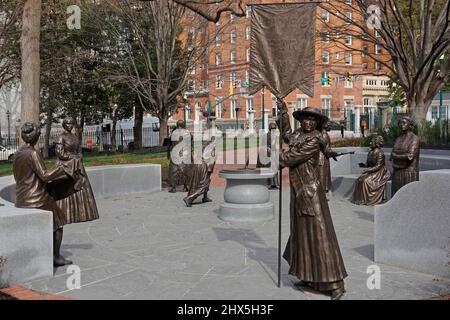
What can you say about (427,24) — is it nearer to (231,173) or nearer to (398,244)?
(231,173)

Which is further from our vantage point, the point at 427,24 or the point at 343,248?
the point at 427,24

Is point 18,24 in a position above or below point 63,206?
above

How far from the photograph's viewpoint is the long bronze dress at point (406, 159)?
10000 millimetres

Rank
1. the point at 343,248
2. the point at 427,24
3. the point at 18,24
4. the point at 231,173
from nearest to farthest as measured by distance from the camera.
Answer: the point at 343,248, the point at 231,173, the point at 427,24, the point at 18,24

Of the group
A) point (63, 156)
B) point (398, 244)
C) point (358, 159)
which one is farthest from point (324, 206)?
point (358, 159)

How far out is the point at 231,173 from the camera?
10.9 meters

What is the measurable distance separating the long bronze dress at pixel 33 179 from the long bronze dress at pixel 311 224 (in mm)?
2918

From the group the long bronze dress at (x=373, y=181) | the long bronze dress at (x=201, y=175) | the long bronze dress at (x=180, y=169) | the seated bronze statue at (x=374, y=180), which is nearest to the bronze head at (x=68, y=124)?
the long bronze dress at (x=201, y=175)

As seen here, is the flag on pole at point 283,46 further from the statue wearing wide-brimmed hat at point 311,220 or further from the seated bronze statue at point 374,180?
the seated bronze statue at point 374,180

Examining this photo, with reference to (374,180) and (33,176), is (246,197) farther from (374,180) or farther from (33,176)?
(33,176)

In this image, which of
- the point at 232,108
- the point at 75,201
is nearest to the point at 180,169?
the point at 75,201

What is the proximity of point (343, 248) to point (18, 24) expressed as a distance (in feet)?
68.0

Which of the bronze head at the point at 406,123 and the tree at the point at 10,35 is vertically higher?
the tree at the point at 10,35

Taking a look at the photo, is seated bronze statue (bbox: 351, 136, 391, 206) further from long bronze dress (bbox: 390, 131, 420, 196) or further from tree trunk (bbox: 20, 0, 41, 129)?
tree trunk (bbox: 20, 0, 41, 129)
